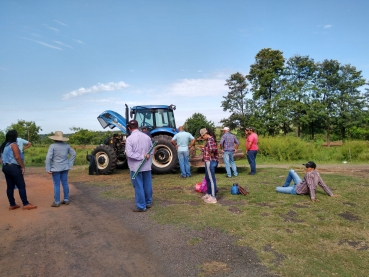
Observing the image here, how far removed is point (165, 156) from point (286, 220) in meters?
5.95

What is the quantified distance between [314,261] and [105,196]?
528cm

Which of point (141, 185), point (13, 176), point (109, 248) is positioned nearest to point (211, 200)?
point (141, 185)

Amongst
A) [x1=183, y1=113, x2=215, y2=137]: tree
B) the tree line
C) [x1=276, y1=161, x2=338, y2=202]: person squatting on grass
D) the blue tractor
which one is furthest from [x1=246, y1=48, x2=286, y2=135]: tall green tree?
[x1=276, y1=161, x2=338, y2=202]: person squatting on grass

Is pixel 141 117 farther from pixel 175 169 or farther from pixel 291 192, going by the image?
pixel 291 192

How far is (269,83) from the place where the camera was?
3275 cm

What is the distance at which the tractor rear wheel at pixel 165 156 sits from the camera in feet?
34.2

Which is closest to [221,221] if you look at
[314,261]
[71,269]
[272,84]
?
[314,261]

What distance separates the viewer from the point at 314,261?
3602mm

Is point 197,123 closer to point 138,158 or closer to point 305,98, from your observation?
point 305,98

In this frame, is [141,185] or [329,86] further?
[329,86]

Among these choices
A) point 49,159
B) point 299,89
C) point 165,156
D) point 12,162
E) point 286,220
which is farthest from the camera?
point 299,89

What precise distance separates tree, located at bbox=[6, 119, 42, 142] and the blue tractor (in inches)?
1256

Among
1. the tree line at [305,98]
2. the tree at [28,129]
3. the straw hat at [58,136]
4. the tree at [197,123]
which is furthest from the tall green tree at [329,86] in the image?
the tree at [28,129]

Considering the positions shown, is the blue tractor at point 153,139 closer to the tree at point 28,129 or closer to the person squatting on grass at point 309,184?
the person squatting on grass at point 309,184
